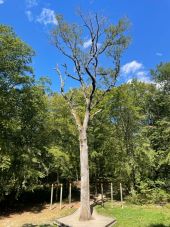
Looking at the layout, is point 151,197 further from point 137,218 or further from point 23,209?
point 23,209

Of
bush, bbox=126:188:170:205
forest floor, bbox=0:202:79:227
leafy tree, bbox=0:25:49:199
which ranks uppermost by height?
leafy tree, bbox=0:25:49:199

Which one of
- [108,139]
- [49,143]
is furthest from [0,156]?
[108,139]

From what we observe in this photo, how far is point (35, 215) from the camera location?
19.4m

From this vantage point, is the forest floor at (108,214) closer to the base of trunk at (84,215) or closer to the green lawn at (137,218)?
the green lawn at (137,218)

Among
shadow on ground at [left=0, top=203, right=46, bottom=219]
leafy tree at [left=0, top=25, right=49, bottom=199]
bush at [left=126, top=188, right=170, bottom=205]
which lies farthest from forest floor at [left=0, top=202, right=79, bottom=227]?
bush at [left=126, top=188, right=170, bottom=205]

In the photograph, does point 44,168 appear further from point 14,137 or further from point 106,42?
point 106,42

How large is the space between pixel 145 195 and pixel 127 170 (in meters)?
2.32

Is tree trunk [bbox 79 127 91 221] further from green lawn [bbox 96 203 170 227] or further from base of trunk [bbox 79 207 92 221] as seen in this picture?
green lawn [bbox 96 203 170 227]

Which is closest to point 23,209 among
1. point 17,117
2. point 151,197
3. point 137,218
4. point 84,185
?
point 17,117

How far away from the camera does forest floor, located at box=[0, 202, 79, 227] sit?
1659 centimetres

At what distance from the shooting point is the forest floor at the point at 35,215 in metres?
16.6

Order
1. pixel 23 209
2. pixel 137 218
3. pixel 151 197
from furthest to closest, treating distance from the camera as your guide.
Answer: pixel 23 209
pixel 151 197
pixel 137 218

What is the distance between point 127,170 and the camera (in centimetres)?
2150

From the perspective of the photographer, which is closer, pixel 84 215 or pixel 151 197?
pixel 84 215
